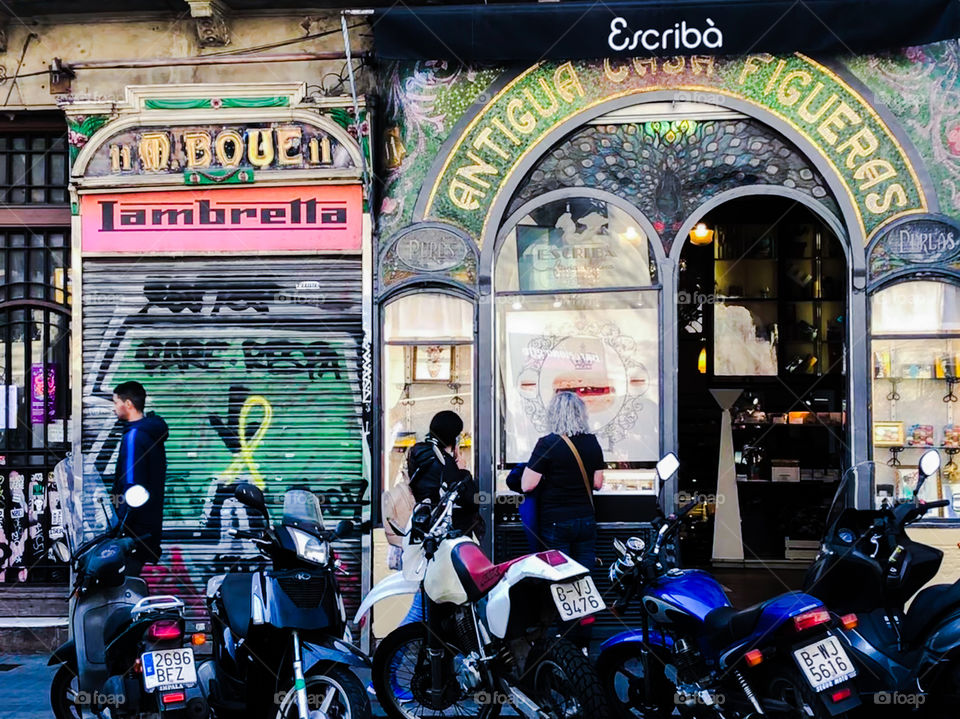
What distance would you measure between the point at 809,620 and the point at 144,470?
14.9 ft

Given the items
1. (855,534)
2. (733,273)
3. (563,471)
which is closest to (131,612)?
(563,471)

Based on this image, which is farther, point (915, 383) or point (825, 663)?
point (915, 383)

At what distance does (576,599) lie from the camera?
5.75 metres

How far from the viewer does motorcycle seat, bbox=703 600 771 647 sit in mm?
5566

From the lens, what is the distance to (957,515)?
329 inches

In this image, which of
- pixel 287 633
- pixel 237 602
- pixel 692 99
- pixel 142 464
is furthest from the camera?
pixel 692 99

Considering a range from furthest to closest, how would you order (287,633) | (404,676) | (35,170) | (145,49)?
(35,170) < (145,49) < (404,676) < (287,633)

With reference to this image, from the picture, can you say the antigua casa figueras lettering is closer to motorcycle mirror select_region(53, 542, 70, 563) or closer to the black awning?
the black awning

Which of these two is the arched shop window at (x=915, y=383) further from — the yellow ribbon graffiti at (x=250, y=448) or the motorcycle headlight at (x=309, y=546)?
the yellow ribbon graffiti at (x=250, y=448)

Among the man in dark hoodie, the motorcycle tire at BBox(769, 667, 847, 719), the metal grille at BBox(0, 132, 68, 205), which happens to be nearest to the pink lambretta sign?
the metal grille at BBox(0, 132, 68, 205)

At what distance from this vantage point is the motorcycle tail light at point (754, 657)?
5.52 meters

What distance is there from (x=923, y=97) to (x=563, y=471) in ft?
12.6

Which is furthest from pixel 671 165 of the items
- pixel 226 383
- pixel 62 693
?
pixel 62 693

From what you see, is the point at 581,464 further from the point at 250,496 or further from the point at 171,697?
the point at 171,697
